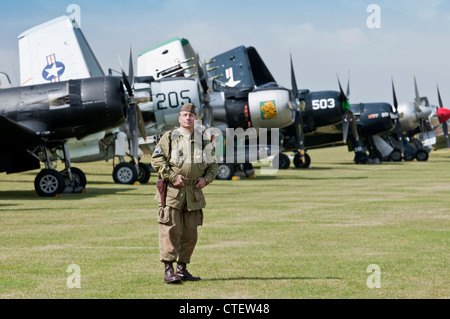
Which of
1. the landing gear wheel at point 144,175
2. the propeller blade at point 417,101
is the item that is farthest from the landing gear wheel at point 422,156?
the landing gear wheel at point 144,175

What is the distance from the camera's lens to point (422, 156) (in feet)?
184

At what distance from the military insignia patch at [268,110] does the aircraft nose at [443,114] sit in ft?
98.9

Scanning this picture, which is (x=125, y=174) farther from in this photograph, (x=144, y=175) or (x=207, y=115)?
(x=207, y=115)

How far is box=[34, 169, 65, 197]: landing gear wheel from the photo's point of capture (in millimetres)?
22844

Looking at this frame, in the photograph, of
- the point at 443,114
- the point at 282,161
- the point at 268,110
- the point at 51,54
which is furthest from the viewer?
the point at 443,114

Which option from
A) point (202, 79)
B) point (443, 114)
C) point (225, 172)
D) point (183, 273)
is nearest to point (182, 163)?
point (183, 273)

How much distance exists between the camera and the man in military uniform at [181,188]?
8594 mm

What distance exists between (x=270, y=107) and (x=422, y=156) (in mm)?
26372

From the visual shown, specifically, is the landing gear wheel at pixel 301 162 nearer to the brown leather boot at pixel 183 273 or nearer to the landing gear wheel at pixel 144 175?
the landing gear wheel at pixel 144 175

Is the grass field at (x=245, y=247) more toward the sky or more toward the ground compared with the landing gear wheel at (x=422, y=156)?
more toward the ground

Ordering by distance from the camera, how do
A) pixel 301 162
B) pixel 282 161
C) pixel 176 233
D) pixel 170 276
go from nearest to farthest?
pixel 170 276, pixel 176 233, pixel 282 161, pixel 301 162

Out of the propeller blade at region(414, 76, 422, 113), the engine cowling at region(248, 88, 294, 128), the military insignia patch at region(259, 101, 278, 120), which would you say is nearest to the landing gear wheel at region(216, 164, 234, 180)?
the engine cowling at region(248, 88, 294, 128)

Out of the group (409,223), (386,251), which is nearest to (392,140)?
(409,223)
